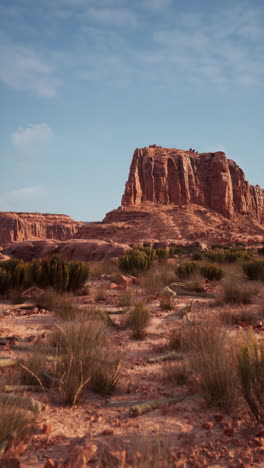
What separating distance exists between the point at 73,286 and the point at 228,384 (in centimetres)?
803

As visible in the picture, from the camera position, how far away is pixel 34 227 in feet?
356

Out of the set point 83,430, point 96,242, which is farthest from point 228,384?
point 96,242

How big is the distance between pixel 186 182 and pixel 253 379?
67007 millimetres

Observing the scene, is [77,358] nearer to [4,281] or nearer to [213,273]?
[4,281]

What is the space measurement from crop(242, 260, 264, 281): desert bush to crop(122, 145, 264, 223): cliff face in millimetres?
50656

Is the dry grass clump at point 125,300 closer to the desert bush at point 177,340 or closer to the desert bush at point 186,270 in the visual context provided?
the desert bush at point 177,340

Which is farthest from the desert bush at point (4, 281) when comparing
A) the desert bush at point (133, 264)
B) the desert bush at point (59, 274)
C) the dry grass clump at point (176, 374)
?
the dry grass clump at point (176, 374)

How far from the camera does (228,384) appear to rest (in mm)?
3516

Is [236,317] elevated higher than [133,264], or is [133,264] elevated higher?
[133,264]

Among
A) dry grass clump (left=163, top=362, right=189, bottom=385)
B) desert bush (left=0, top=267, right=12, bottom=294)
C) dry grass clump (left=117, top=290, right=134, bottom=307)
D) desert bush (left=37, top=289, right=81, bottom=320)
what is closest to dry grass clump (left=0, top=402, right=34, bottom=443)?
dry grass clump (left=163, top=362, right=189, bottom=385)

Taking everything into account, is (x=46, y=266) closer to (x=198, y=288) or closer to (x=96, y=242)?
(x=198, y=288)

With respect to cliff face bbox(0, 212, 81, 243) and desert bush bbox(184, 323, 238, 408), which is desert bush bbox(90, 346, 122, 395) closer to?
desert bush bbox(184, 323, 238, 408)

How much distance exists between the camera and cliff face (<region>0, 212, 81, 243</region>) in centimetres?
9938

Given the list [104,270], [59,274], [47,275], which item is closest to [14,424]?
[59,274]
